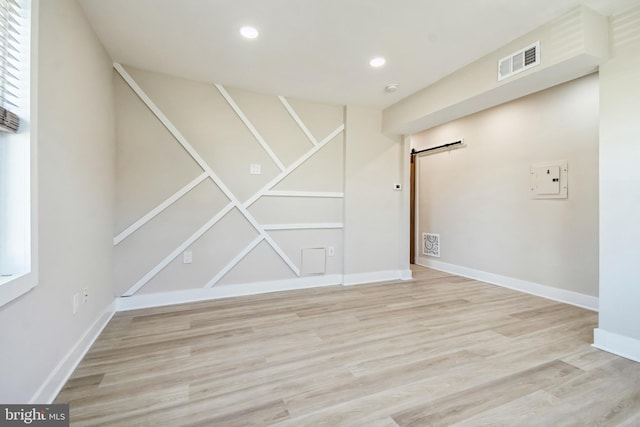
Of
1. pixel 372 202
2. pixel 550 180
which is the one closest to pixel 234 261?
pixel 372 202

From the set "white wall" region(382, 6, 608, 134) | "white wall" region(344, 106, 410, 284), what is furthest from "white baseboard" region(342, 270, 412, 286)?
"white wall" region(382, 6, 608, 134)

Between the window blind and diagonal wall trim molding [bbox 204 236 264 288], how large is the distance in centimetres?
227

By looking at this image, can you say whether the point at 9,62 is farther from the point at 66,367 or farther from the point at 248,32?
the point at 66,367

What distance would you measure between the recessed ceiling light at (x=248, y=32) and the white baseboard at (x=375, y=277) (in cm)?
289

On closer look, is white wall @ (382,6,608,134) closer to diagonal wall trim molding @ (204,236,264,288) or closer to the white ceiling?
the white ceiling

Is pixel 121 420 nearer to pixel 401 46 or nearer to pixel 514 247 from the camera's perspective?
pixel 401 46

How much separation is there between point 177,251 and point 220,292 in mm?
661

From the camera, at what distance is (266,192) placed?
11.3 feet

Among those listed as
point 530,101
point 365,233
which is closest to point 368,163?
point 365,233

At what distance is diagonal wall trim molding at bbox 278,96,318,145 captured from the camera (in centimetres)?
353

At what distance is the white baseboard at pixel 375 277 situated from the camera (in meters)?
3.86

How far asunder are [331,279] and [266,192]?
145 centimetres

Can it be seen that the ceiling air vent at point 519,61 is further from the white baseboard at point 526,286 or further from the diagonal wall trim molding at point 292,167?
the white baseboard at point 526,286

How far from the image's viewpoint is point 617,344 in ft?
6.55
